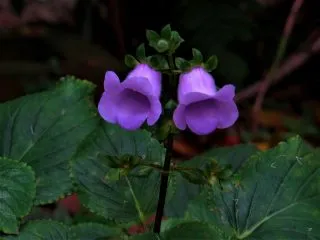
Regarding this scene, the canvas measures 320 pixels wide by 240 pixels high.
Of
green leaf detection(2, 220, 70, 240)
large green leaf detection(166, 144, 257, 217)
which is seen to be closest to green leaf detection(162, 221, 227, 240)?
green leaf detection(2, 220, 70, 240)

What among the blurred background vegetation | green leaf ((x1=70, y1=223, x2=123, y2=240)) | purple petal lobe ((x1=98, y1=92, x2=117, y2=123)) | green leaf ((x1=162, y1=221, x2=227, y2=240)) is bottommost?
the blurred background vegetation

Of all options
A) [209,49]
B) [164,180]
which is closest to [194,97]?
[164,180]

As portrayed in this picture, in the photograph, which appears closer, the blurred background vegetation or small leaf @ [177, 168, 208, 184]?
small leaf @ [177, 168, 208, 184]

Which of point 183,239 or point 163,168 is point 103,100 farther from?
point 183,239

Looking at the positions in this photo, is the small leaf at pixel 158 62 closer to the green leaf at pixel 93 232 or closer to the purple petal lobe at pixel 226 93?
the purple petal lobe at pixel 226 93

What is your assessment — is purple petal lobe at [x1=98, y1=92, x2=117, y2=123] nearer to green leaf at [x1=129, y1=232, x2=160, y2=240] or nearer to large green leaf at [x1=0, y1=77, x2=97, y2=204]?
green leaf at [x1=129, y1=232, x2=160, y2=240]

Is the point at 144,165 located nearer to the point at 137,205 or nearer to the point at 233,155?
the point at 137,205
